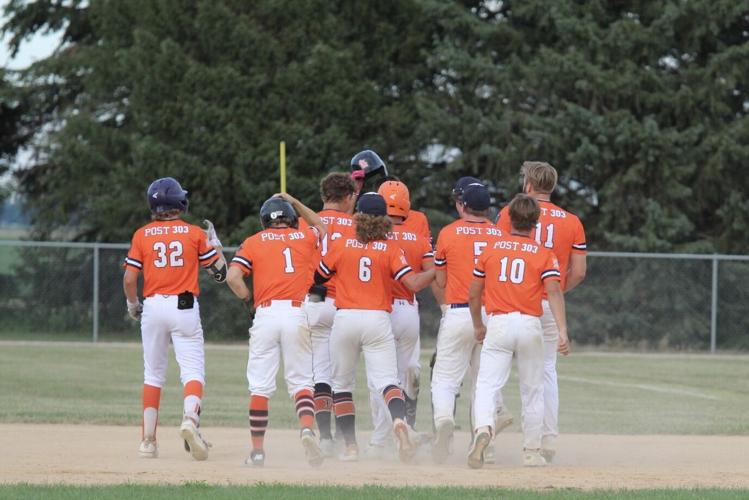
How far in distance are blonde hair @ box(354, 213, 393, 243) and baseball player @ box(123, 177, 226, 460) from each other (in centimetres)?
113

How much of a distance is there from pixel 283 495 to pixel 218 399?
839 centimetres

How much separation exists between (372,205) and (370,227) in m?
0.16

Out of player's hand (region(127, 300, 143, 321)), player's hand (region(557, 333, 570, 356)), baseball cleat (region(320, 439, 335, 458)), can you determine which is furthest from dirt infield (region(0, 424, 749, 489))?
player's hand (region(127, 300, 143, 321))

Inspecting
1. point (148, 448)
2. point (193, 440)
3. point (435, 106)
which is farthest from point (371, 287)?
point (435, 106)

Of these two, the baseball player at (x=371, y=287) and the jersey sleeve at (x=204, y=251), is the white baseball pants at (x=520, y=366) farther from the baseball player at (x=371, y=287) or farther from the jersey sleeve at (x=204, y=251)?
the jersey sleeve at (x=204, y=251)

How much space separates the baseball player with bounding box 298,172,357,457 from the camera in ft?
33.5

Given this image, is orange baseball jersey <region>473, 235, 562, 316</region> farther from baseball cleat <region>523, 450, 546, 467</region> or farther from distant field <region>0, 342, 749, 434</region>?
distant field <region>0, 342, 749, 434</region>

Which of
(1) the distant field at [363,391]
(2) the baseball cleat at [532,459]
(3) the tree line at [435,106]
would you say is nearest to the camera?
(2) the baseball cleat at [532,459]

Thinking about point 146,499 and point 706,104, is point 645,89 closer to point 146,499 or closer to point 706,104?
point 706,104

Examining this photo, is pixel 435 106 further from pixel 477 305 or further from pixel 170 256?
pixel 477 305

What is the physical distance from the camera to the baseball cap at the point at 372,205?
9570 mm

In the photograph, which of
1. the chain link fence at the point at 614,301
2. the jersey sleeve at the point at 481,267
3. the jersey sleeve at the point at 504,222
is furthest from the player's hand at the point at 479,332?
the chain link fence at the point at 614,301

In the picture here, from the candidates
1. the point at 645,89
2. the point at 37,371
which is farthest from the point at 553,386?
the point at 645,89

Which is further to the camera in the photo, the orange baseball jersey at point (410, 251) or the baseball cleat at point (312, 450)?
the orange baseball jersey at point (410, 251)
